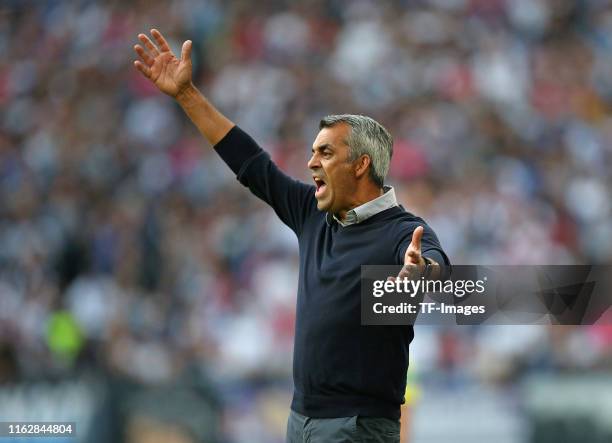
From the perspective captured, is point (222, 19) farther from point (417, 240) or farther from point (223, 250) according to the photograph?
point (417, 240)

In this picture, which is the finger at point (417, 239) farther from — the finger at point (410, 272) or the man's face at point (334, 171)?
the man's face at point (334, 171)

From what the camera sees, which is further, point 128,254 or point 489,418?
point 128,254

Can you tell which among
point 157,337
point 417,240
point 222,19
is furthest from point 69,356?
point 417,240

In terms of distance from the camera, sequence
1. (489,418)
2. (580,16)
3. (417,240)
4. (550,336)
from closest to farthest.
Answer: (417,240) → (489,418) → (550,336) → (580,16)

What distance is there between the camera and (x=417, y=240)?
4.00m

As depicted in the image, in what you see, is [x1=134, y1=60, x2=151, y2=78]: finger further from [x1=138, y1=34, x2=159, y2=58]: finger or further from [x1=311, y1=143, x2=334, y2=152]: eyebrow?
[x1=311, y1=143, x2=334, y2=152]: eyebrow

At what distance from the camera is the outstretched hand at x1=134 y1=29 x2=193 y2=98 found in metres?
5.04

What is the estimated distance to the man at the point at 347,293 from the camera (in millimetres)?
4348

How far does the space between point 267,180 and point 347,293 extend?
0.72m

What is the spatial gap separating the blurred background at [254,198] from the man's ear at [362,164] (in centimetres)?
429

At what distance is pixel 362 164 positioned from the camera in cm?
457

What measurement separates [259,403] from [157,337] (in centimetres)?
190

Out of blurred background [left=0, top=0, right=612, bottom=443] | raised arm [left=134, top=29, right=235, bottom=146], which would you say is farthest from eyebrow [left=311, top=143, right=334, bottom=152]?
blurred background [left=0, top=0, right=612, bottom=443]

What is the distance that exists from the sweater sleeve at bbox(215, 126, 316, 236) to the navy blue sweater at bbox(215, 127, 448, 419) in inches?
11.0
